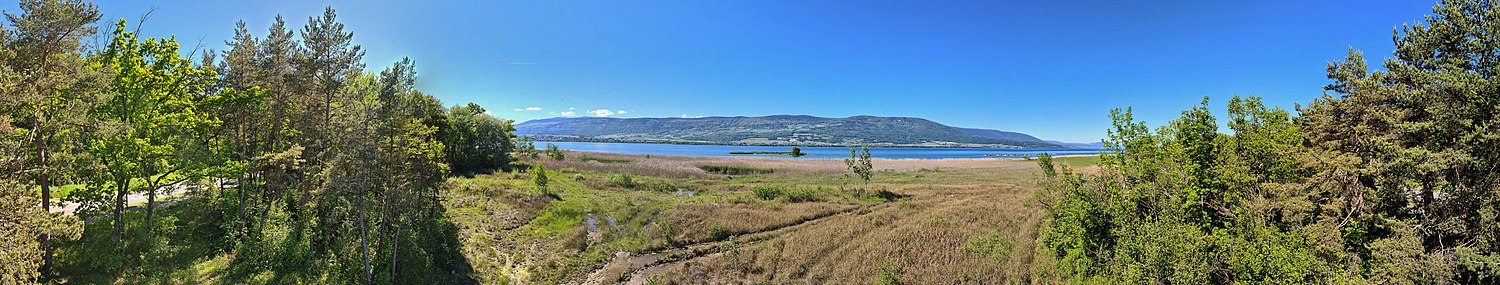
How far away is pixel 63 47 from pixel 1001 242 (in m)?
30.6

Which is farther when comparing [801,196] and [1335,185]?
[801,196]

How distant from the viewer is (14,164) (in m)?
10.8

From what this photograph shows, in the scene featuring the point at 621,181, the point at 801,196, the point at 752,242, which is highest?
the point at 801,196

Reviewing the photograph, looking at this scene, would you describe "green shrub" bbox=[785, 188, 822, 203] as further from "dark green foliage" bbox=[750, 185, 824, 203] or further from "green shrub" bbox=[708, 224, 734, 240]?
"green shrub" bbox=[708, 224, 734, 240]

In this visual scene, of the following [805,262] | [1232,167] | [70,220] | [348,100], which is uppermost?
[348,100]

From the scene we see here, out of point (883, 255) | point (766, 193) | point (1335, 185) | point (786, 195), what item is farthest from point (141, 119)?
point (1335, 185)

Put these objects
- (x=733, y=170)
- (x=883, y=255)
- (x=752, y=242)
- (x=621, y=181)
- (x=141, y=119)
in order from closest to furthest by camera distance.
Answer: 1. (x=141, y=119)
2. (x=883, y=255)
3. (x=752, y=242)
4. (x=621, y=181)
5. (x=733, y=170)

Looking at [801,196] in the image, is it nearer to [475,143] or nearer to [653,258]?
[653,258]

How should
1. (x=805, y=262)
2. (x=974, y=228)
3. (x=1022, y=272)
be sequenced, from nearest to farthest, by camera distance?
(x=1022, y=272) < (x=805, y=262) < (x=974, y=228)

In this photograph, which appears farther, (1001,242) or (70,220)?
(1001,242)

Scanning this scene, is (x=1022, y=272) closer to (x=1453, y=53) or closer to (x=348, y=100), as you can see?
(x=1453, y=53)

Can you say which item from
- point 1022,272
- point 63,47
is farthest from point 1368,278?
point 63,47

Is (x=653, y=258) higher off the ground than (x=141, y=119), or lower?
lower

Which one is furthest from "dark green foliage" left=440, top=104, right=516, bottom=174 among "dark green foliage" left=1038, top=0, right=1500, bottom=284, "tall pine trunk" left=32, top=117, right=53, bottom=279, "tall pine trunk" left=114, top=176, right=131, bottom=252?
"dark green foliage" left=1038, top=0, right=1500, bottom=284
